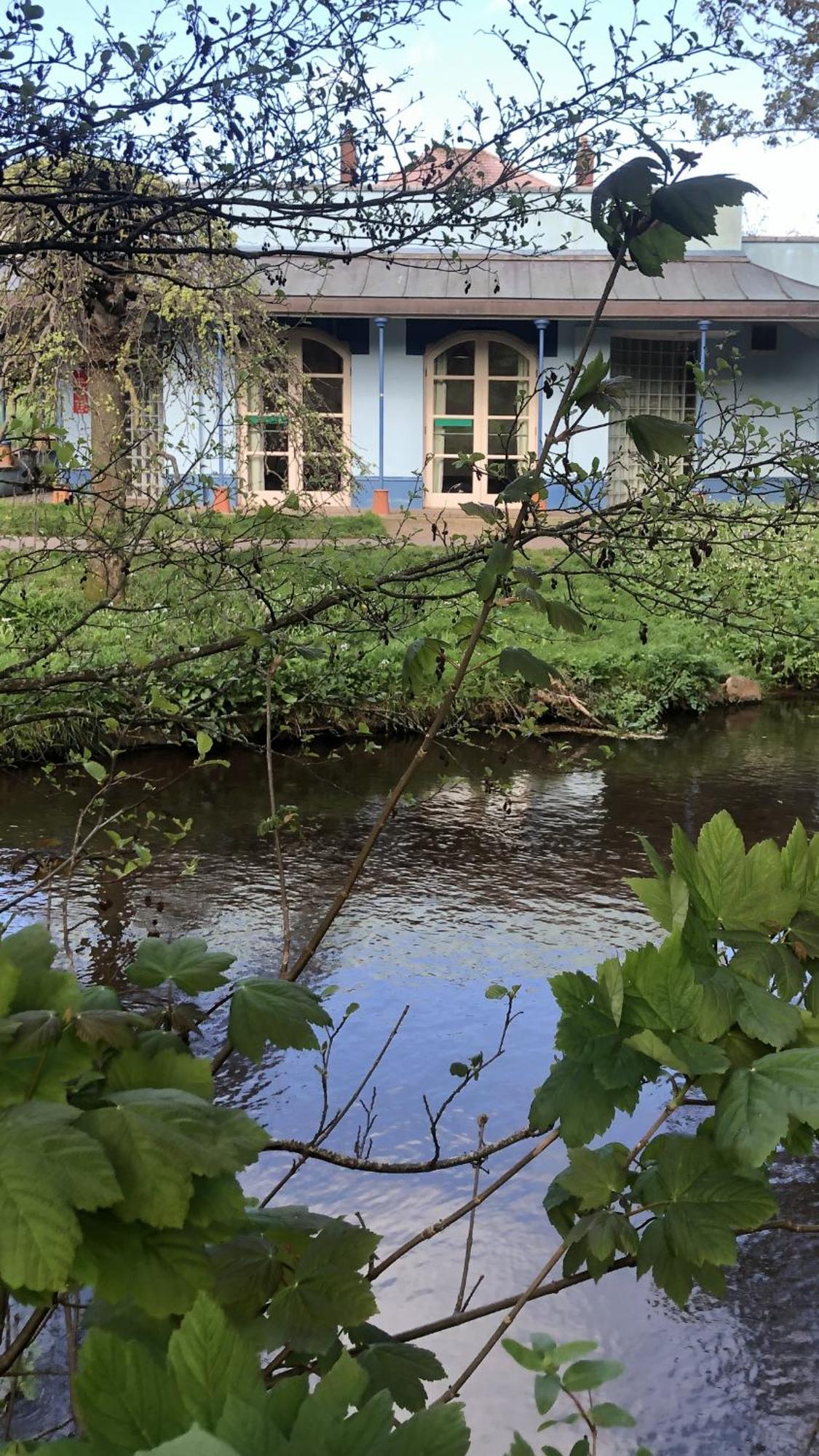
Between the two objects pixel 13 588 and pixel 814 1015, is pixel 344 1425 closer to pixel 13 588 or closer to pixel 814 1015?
pixel 814 1015

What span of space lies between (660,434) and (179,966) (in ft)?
2.60

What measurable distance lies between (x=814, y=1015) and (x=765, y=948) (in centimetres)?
7

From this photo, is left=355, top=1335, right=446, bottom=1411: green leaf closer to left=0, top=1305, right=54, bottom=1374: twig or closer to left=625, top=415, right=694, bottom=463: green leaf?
left=0, top=1305, right=54, bottom=1374: twig

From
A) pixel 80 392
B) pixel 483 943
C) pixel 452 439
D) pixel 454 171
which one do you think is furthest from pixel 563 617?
pixel 452 439

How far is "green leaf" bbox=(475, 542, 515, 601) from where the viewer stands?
59.3 inches

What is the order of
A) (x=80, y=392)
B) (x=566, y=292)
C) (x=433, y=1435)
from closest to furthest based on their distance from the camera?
(x=433, y=1435) < (x=80, y=392) < (x=566, y=292)

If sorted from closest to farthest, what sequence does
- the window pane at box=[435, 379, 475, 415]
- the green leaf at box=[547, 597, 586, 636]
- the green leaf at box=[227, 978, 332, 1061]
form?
the green leaf at box=[227, 978, 332, 1061], the green leaf at box=[547, 597, 586, 636], the window pane at box=[435, 379, 475, 415]

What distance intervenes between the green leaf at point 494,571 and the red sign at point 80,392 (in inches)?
365

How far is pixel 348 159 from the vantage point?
3.24 metres

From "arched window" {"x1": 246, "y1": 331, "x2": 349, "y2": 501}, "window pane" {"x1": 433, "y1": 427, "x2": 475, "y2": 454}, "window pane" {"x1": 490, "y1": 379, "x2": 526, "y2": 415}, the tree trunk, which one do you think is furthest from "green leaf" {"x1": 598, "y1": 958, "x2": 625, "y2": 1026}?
"window pane" {"x1": 490, "y1": 379, "x2": 526, "y2": 415}

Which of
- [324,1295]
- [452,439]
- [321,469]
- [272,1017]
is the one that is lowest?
[324,1295]

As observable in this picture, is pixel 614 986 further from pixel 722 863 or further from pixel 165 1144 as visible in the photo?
pixel 165 1144

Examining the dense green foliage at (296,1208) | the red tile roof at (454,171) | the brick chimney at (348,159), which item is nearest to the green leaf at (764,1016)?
the dense green foliage at (296,1208)

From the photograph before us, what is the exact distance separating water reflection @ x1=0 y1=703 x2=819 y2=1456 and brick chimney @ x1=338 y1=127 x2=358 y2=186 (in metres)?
1.45
